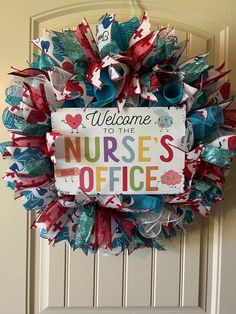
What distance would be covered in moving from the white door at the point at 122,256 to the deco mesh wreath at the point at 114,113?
0.39 ft

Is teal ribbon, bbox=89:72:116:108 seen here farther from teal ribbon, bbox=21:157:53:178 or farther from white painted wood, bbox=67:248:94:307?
white painted wood, bbox=67:248:94:307

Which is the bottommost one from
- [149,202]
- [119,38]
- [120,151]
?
[149,202]

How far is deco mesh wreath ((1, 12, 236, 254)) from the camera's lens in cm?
88

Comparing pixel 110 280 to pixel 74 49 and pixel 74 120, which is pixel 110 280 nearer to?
pixel 74 120

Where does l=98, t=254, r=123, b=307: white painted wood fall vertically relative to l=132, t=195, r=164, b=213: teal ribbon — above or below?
below

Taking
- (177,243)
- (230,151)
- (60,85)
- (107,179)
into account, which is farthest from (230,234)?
(60,85)

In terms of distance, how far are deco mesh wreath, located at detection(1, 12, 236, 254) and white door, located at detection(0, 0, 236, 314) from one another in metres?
0.12

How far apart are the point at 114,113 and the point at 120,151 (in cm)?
9

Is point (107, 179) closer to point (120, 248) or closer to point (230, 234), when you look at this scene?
point (120, 248)

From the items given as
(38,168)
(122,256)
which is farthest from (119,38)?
(122,256)

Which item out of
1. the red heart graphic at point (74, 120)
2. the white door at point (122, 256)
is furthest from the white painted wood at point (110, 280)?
the red heart graphic at point (74, 120)

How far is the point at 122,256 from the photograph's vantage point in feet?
3.50

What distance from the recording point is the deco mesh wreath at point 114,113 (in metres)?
0.88

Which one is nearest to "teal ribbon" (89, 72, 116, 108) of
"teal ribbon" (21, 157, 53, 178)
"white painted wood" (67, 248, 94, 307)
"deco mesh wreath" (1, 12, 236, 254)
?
"deco mesh wreath" (1, 12, 236, 254)
